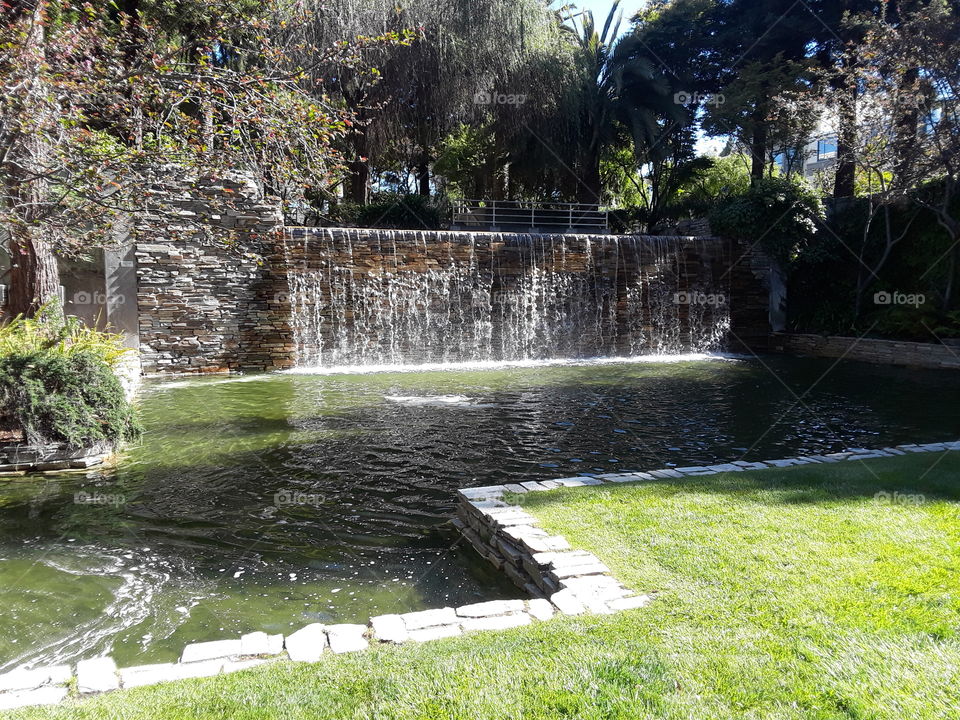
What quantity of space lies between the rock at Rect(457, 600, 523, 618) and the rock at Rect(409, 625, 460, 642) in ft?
0.48

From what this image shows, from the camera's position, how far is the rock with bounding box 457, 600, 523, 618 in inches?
124

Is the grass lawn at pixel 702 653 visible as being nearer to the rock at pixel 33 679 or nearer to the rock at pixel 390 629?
the rock at pixel 390 629

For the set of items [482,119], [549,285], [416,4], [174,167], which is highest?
[416,4]

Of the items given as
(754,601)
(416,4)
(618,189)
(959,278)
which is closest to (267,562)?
(754,601)

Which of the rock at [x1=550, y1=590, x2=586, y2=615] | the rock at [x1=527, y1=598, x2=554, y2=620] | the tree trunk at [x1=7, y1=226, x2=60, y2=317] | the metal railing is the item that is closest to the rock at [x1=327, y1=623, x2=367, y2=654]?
the rock at [x1=527, y1=598, x2=554, y2=620]

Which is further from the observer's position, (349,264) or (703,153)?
(703,153)

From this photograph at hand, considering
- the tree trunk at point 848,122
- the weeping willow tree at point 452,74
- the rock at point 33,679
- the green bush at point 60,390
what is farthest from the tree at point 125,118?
the tree trunk at point 848,122

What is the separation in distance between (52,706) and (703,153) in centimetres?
2876

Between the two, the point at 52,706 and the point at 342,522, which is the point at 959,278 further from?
the point at 52,706

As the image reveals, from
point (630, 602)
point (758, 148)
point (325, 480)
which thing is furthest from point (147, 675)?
point (758, 148)

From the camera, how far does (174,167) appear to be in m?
5.47

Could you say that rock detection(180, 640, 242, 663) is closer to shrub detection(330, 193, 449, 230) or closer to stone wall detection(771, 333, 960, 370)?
stone wall detection(771, 333, 960, 370)

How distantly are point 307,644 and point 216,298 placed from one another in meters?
11.9

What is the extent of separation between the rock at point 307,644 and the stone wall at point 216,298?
11128 millimetres
